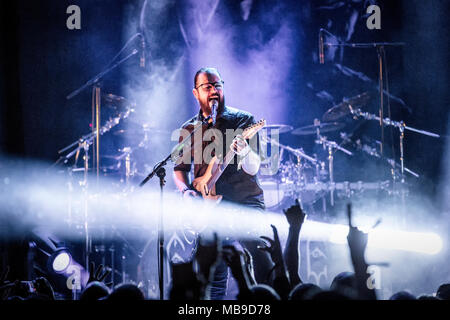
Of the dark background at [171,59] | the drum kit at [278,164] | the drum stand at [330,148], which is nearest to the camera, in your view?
the dark background at [171,59]

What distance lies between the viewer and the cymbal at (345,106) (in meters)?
5.27

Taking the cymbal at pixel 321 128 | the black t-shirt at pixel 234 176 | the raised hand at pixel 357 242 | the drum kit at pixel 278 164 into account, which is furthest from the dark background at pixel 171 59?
the raised hand at pixel 357 242

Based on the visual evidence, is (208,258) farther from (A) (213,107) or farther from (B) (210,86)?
(B) (210,86)

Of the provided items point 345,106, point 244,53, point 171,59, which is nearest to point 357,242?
point 345,106

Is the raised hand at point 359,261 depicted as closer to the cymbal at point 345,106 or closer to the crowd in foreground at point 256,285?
the crowd in foreground at point 256,285

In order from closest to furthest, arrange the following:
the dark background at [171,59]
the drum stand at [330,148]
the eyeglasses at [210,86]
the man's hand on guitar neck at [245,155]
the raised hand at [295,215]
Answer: the raised hand at [295,215]
the man's hand on guitar neck at [245,155]
the eyeglasses at [210,86]
the dark background at [171,59]
the drum stand at [330,148]

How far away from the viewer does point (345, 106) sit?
5.37m

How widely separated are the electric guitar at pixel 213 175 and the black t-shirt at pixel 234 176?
5 centimetres

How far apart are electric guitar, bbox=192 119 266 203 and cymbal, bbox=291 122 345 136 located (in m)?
2.31

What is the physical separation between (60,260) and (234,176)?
7.61 ft

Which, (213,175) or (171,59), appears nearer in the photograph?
(213,175)

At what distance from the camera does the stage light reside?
15.0 feet
